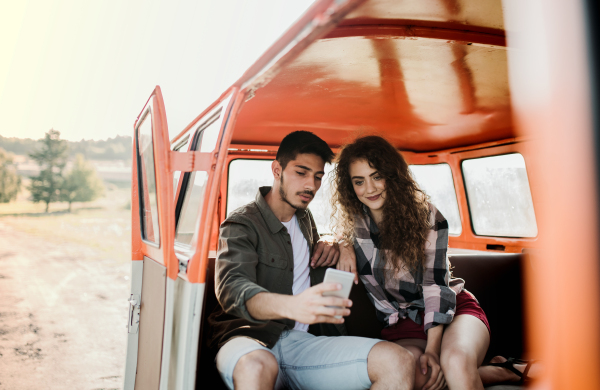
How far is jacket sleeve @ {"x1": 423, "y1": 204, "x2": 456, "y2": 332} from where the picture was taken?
2.07 m

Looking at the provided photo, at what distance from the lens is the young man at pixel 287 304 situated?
164 centimetres

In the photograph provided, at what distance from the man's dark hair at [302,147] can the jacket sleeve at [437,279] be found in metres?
0.75

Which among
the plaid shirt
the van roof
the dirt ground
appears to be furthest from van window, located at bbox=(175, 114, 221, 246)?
the dirt ground

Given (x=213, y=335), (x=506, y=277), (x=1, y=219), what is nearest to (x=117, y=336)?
(x=213, y=335)

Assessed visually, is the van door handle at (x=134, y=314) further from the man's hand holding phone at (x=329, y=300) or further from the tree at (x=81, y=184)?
the tree at (x=81, y=184)

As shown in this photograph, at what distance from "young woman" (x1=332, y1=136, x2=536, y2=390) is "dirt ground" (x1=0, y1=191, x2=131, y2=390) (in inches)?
144

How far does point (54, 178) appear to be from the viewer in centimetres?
1549

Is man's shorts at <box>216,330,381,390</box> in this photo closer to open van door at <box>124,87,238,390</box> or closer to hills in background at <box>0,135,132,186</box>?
open van door at <box>124,87,238,390</box>

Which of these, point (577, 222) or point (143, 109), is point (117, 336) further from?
point (577, 222)

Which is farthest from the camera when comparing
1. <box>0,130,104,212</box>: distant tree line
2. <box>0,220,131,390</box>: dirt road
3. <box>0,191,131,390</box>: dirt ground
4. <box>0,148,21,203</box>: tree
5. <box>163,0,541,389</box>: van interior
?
<box>0,130,104,212</box>: distant tree line

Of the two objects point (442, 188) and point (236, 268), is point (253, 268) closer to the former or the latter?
point (236, 268)

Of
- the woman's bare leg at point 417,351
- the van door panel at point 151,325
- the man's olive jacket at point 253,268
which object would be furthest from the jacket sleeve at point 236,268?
the woman's bare leg at point 417,351

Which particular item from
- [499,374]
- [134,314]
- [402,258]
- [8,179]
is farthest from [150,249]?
[8,179]

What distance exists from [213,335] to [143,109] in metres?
1.29
